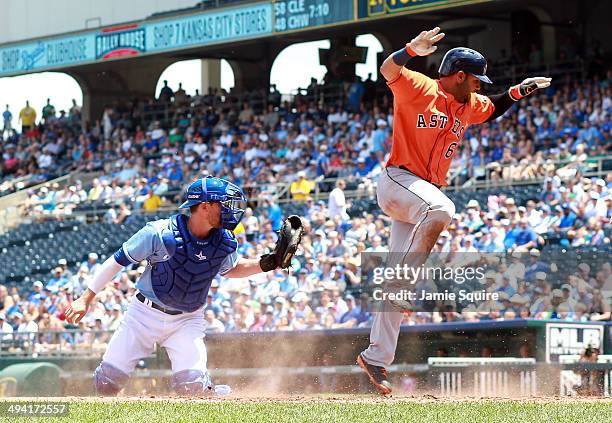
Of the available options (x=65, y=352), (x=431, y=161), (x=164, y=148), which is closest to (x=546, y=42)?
(x=164, y=148)

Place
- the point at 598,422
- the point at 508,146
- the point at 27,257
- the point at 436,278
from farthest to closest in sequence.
Answer: the point at 27,257 < the point at 508,146 < the point at 436,278 < the point at 598,422

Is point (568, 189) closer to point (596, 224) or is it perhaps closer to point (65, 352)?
point (596, 224)

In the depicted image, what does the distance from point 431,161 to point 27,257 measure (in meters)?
16.4

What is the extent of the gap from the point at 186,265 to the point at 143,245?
37 cm

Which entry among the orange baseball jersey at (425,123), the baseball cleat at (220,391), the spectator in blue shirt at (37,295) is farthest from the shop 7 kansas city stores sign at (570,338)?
the spectator in blue shirt at (37,295)

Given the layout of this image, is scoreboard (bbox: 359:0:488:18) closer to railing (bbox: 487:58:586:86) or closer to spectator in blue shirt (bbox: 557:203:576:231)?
railing (bbox: 487:58:586:86)

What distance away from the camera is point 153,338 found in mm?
8477

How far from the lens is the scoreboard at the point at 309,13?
22500mm

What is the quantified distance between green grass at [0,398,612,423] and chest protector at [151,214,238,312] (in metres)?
0.79

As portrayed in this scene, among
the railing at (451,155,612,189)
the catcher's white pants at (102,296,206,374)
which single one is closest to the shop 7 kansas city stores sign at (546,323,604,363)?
the catcher's white pants at (102,296,206,374)

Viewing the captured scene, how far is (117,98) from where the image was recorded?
32.7 meters

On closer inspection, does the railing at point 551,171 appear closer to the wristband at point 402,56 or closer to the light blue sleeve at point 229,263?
the wristband at point 402,56

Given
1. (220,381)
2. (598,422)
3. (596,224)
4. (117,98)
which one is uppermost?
(117,98)

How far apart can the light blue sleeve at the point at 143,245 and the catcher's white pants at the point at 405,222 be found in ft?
5.44
